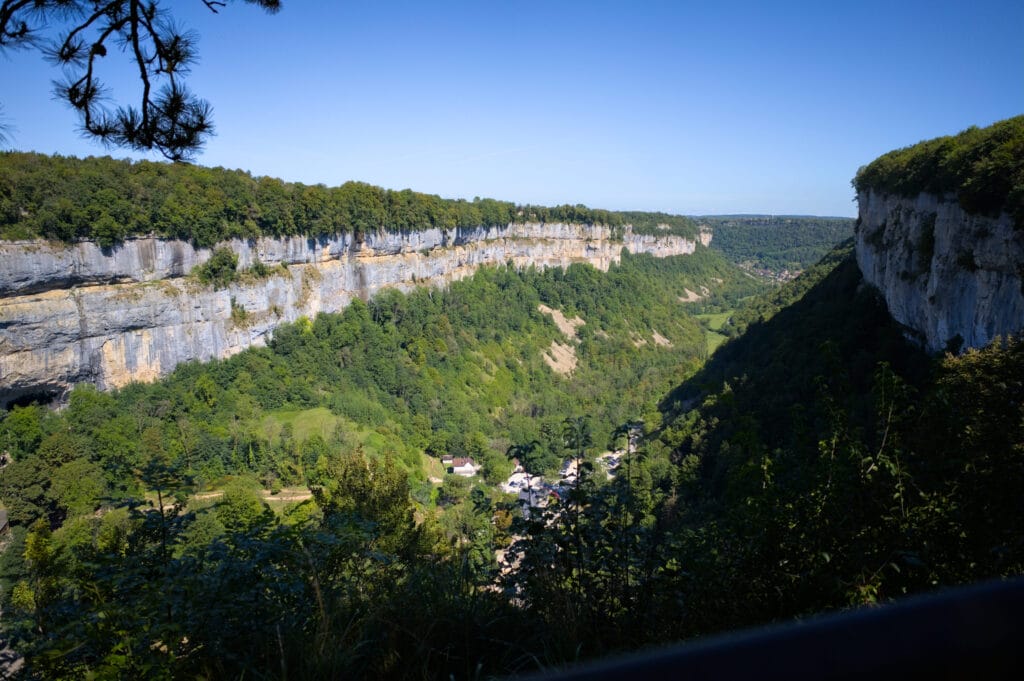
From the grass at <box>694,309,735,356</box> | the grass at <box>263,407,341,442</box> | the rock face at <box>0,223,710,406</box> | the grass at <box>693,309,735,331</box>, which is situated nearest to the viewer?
the rock face at <box>0,223,710,406</box>

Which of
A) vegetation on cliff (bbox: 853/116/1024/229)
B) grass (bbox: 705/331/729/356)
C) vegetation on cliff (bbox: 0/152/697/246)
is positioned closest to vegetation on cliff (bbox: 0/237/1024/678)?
vegetation on cliff (bbox: 853/116/1024/229)

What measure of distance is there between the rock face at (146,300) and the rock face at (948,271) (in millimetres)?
33559

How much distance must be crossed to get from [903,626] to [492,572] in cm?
363

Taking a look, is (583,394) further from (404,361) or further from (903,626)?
(903,626)

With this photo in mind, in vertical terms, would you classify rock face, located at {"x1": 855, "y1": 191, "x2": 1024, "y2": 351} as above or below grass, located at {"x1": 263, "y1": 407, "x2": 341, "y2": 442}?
above

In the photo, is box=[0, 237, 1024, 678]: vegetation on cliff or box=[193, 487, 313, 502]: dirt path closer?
box=[0, 237, 1024, 678]: vegetation on cliff

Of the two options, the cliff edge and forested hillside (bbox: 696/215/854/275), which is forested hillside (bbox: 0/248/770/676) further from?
forested hillside (bbox: 696/215/854/275)

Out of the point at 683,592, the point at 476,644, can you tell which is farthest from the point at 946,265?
the point at 476,644

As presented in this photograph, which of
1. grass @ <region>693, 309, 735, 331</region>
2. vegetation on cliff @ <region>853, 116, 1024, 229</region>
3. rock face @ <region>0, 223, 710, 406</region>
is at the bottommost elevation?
grass @ <region>693, 309, 735, 331</region>

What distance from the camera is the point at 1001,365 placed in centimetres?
405

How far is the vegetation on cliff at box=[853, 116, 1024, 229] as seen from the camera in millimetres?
13219

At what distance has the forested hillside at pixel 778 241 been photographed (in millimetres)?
128000

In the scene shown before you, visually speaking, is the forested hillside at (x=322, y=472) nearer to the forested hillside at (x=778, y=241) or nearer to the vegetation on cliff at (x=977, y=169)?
the vegetation on cliff at (x=977, y=169)

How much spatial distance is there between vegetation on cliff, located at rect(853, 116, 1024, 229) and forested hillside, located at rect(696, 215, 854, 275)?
10607 cm
